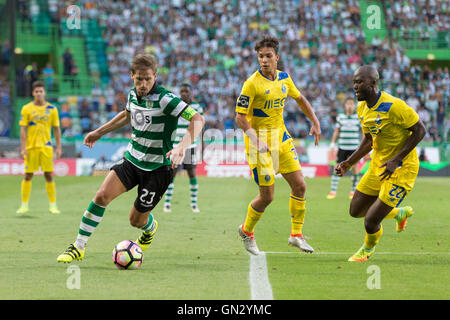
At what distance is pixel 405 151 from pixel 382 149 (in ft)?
1.45

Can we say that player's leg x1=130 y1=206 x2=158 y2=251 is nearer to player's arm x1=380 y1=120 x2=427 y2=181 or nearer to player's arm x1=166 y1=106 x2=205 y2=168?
player's arm x1=166 y1=106 x2=205 y2=168

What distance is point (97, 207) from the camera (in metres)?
7.27

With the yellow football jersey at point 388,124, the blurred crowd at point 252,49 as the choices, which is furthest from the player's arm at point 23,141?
the blurred crowd at point 252,49

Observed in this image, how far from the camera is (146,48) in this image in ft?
106

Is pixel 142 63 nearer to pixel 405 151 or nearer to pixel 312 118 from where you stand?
pixel 312 118

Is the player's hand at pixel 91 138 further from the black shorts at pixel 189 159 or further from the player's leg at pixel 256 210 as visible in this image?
the black shorts at pixel 189 159

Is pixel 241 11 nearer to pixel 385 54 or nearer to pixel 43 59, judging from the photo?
pixel 385 54

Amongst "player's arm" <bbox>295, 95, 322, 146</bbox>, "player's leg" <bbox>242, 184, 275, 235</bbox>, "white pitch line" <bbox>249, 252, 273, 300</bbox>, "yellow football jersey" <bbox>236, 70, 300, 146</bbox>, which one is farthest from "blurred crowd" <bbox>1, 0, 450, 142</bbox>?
"white pitch line" <bbox>249, 252, 273, 300</bbox>

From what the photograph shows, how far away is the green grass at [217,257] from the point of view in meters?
5.93

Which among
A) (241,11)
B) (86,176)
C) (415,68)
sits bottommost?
(86,176)

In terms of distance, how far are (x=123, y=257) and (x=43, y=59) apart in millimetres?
29144

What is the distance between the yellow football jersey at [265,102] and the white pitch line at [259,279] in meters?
1.41

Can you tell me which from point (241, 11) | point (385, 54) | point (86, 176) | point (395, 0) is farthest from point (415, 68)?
point (86, 176)
